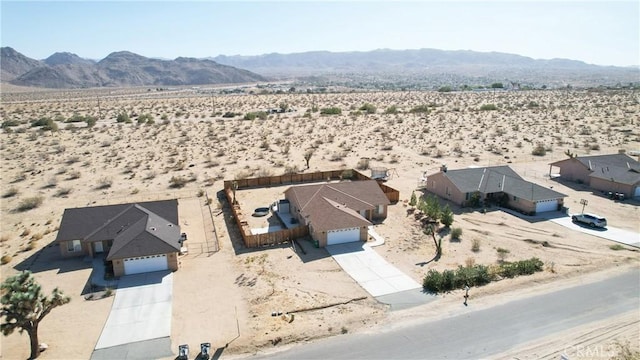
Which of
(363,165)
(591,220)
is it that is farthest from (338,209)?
(363,165)

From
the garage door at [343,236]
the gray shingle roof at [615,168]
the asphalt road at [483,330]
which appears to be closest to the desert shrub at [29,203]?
the garage door at [343,236]

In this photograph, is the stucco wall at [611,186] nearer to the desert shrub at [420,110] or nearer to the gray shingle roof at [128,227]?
the gray shingle roof at [128,227]

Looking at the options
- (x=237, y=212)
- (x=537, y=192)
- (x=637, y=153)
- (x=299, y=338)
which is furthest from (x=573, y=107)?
(x=299, y=338)

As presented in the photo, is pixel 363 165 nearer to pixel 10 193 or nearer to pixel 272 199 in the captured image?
A: pixel 272 199

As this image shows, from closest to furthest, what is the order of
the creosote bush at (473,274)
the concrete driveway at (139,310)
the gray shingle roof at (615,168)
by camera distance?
the concrete driveway at (139,310), the creosote bush at (473,274), the gray shingle roof at (615,168)

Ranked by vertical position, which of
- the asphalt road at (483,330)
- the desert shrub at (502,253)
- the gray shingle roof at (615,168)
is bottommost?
the asphalt road at (483,330)

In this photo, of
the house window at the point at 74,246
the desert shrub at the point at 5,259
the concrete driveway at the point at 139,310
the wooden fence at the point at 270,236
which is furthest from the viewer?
the wooden fence at the point at 270,236
